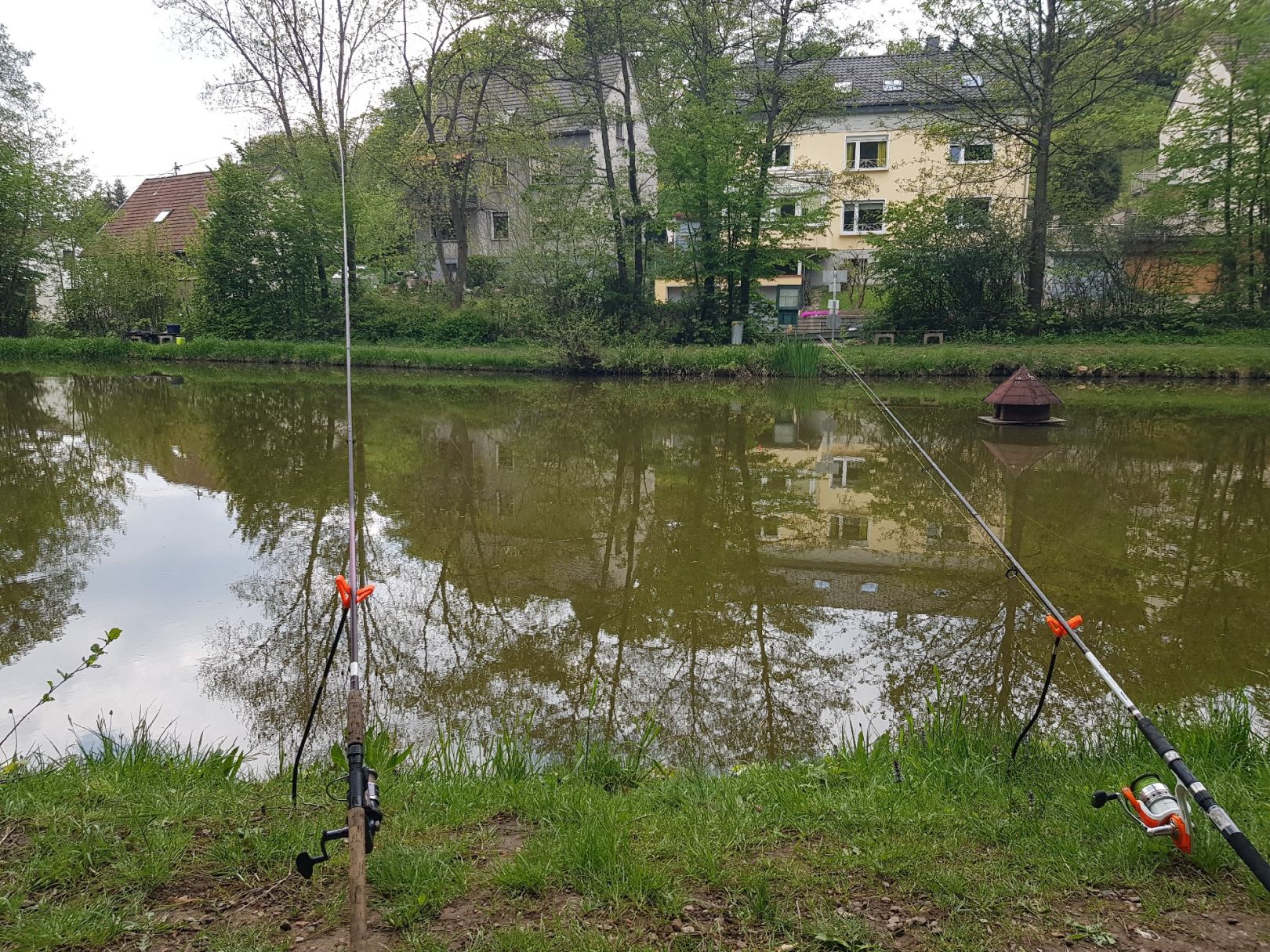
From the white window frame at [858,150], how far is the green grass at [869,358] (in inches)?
492

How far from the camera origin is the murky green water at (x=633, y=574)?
12.5 ft

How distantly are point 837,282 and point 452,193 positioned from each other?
10.8m

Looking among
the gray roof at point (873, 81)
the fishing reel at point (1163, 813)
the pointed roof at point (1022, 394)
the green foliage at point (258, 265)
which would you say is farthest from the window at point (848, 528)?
the green foliage at point (258, 265)

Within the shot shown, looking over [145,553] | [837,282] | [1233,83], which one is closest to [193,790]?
[145,553]

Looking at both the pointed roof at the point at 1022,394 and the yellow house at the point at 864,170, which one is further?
the yellow house at the point at 864,170

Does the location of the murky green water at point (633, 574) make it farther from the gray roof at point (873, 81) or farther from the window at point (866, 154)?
the window at point (866, 154)

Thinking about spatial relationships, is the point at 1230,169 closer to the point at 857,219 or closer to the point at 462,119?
the point at 857,219

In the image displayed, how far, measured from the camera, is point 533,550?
6.20 m

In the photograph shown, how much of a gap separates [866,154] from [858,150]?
0.41 m

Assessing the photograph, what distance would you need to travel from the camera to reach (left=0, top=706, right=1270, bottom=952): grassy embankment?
81.4 inches

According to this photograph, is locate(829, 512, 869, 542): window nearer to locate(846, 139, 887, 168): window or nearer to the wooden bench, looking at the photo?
the wooden bench

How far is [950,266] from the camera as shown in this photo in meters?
20.8

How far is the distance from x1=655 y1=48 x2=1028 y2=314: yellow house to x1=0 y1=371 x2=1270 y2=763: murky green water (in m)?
13.0

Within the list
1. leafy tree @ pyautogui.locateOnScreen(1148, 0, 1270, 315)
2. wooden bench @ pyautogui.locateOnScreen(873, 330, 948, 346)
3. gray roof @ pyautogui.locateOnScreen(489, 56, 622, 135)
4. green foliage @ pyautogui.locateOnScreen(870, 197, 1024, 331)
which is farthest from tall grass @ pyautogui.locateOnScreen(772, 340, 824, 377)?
leafy tree @ pyautogui.locateOnScreen(1148, 0, 1270, 315)
